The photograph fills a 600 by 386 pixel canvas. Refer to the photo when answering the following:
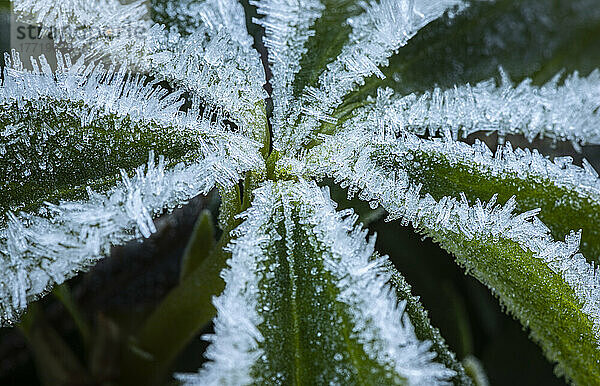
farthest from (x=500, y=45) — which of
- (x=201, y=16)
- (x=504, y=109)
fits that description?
(x=201, y=16)

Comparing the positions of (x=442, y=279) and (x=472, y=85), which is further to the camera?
(x=442, y=279)

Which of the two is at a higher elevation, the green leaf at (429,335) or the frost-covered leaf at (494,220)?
the frost-covered leaf at (494,220)

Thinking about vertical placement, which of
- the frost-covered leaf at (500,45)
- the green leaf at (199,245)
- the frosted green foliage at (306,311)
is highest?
the frost-covered leaf at (500,45)

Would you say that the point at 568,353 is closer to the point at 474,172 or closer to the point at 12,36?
the point at 474,172

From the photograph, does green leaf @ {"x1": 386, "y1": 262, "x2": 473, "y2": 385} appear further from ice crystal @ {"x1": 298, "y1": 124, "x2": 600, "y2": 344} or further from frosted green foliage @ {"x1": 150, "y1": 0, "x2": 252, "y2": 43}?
frosted green foliage @ {"x1": 150, "y1": 0, "x2": 252, "y2": 43}

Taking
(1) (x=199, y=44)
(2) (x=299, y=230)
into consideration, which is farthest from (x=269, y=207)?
(1) (x=199, y=44)

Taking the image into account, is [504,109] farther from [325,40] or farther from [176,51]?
[176,51]

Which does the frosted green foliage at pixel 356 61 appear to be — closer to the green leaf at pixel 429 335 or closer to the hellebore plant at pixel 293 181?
the hellebore plant at pixel 293 181

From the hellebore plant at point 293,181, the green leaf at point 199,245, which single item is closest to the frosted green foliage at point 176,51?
the hellebore plant at point 293,181
